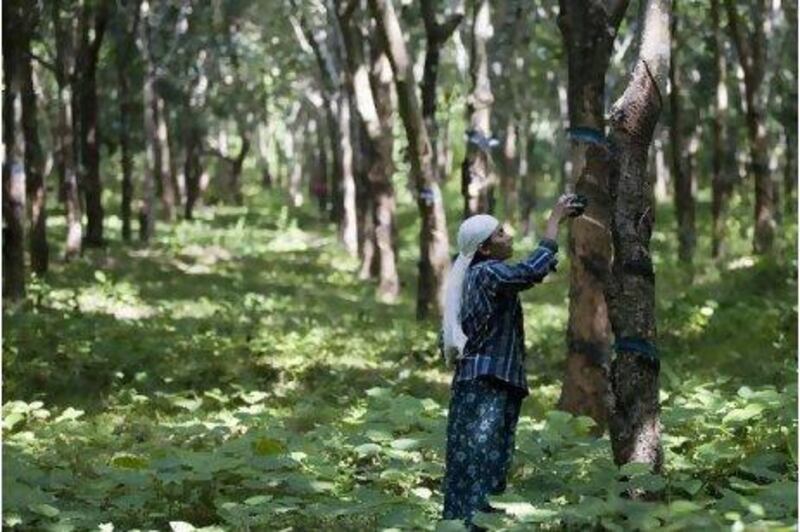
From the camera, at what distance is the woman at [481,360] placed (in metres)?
6.02

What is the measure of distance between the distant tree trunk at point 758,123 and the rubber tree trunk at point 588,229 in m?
10.3

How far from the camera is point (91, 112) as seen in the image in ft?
73.8

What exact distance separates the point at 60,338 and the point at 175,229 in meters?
17.7

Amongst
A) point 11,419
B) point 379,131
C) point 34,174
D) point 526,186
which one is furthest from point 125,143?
point 11,419

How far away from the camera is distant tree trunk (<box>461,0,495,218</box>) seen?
13.8 meters

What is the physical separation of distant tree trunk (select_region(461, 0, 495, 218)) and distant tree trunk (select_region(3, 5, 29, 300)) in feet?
18.9

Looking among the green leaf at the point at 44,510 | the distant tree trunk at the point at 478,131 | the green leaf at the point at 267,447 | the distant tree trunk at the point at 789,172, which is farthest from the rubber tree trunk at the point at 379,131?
the distant tree trunk at the point at 789,172

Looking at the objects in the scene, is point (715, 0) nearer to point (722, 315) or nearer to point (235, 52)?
point (722, 315)

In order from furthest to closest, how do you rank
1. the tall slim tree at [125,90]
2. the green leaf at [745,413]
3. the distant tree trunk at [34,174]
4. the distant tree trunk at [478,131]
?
the tall slim tree at [125,90]
the distant tree trunk at [34,174]
the distant tree trunk at [478,131]
the green leaf at [745,413]

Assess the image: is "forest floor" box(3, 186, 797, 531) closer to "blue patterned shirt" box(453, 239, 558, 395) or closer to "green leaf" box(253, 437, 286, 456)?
"green leaf" box(253, 437, 286, 456)

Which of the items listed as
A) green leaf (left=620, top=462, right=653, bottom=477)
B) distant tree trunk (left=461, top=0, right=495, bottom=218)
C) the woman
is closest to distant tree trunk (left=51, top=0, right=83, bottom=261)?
distant tree trunk (left=461, top=0, right=495, bottom=218)

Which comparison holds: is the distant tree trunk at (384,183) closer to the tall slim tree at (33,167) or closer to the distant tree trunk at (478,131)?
the distant tree trunk at (478,131)

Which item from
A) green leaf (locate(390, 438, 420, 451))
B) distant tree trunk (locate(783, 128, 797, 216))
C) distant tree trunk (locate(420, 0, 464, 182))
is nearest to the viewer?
green leaf (locate(390, 438, 420, 451))

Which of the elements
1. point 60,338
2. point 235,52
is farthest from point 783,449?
point 235,52
